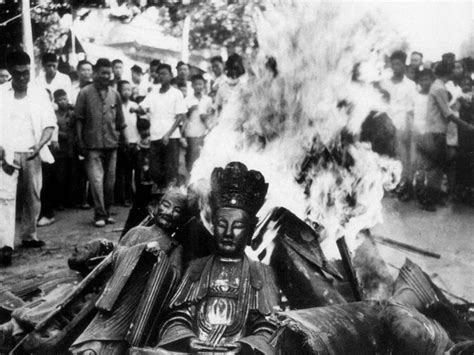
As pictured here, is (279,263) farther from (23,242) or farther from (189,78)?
(189,78)

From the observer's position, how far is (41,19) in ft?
36.9

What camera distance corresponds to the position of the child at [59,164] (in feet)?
35.9

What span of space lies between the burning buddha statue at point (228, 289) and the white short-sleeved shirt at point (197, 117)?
6.73 metres

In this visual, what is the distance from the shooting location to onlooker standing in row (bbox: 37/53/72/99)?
11.1m

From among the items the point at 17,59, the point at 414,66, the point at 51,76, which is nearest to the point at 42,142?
the point at 17,59

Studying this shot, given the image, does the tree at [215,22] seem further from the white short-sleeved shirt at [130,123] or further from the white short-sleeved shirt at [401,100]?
the white short-sleeved shirt at [401,100]

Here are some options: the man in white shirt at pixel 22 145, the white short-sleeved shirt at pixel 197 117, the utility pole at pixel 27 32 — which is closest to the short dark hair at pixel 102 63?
the utility pole at pixel 27 32

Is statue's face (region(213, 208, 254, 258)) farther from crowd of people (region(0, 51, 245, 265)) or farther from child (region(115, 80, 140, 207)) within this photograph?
child (region(115, 80, 140, 207))

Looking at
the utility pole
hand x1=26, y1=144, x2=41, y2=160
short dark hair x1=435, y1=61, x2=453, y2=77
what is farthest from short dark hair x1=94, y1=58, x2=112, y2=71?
short dark hair x1=435, y1=61, x2=453, y2=77

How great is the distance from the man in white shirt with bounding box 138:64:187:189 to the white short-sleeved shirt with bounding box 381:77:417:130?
4.13m

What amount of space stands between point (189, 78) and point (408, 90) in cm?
473

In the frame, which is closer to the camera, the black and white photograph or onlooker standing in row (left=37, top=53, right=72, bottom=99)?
the black and white photograph

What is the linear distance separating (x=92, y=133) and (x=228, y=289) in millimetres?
6144

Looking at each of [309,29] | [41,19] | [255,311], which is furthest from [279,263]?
[41,19]
